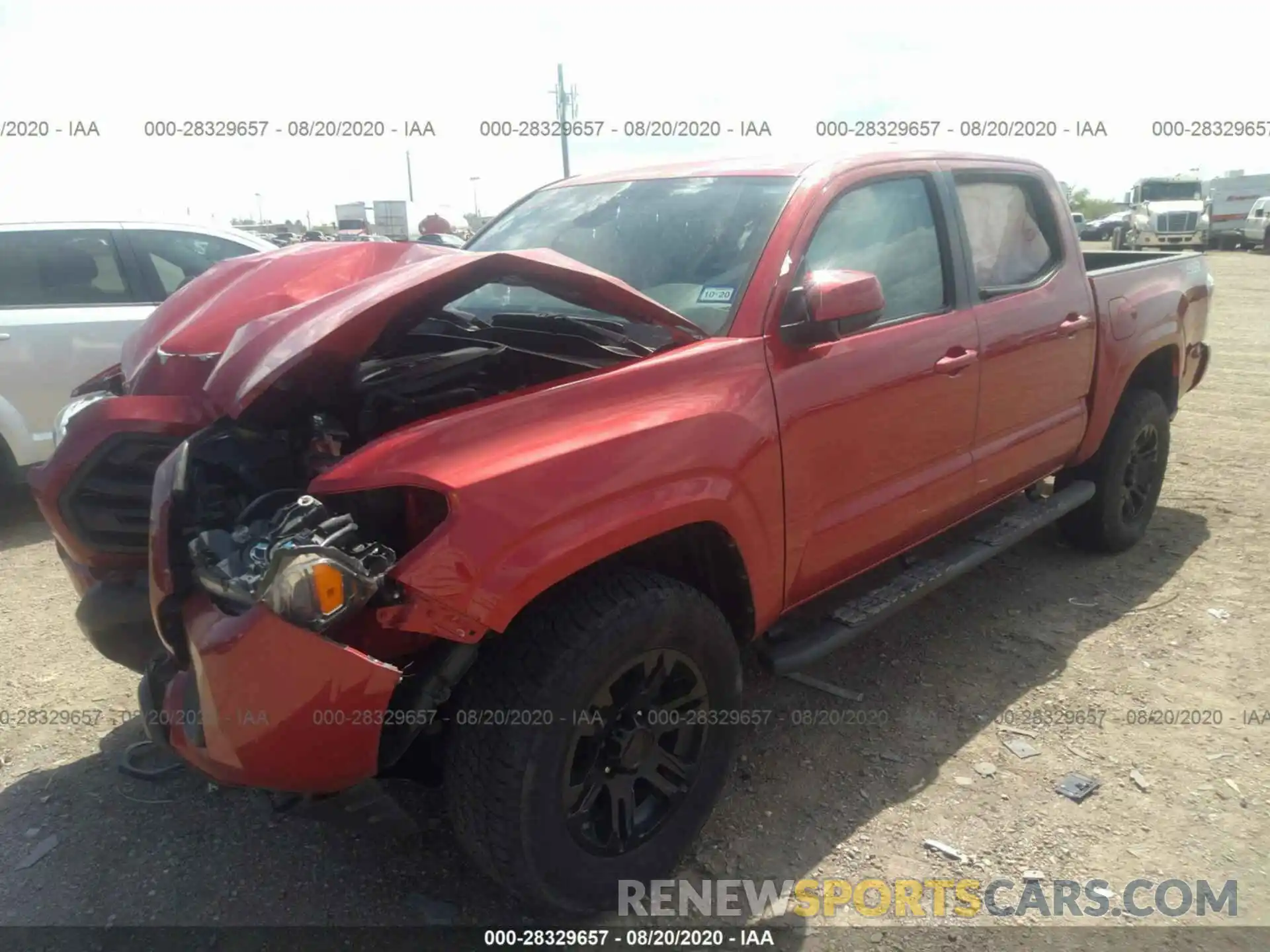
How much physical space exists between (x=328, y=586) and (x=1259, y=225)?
103ft

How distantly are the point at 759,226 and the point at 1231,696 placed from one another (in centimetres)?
244

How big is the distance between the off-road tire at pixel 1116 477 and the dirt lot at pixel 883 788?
0.29 meters

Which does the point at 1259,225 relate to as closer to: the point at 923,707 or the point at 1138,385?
the point at 1138,385

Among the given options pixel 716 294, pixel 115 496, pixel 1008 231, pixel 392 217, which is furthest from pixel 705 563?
pixel 392 217

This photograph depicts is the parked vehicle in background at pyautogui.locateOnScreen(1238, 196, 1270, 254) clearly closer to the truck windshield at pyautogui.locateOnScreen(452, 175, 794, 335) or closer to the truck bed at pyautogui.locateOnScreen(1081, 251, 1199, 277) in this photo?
the truck bed at pyautogui.locateOnScreen(1081, 251, 1199, 277)

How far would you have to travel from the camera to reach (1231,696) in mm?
3371

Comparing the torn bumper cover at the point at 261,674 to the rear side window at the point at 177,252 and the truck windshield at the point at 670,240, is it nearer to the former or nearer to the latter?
the truck windshield at the point at 670,240

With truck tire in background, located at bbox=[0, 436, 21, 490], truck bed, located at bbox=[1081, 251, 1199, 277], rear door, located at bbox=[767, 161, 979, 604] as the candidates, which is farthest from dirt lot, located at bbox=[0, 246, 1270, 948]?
truck bed, located at bbox=[1081, 251, 1199, 277]

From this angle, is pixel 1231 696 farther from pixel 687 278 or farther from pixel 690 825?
pixel 687 278

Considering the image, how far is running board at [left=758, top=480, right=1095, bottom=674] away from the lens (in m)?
2.79

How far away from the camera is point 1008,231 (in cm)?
379

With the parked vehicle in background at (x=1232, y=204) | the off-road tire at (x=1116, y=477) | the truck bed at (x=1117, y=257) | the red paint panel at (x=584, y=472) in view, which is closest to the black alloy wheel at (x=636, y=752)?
the red paint panel at (x=584, y=472)

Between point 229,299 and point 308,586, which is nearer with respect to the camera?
point 308,586

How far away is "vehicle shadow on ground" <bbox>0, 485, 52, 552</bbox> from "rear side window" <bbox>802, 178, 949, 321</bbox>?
4667mm
